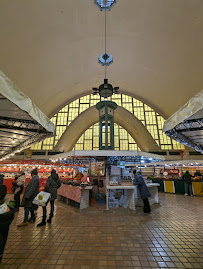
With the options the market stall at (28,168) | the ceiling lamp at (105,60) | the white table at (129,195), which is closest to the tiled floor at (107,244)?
the white table at (129,195)

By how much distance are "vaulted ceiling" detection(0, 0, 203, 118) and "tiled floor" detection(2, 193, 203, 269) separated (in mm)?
12579

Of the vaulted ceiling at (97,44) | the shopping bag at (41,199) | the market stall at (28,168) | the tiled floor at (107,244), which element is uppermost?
the vaulted ceiling at (97,44)

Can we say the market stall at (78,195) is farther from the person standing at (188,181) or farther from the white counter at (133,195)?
the person standing at (188,181)

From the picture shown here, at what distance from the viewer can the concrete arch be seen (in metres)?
22.1

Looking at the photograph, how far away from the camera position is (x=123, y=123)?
78.6ft

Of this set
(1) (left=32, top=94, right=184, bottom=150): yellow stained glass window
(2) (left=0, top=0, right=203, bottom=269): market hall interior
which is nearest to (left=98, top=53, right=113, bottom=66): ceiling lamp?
(2) (left=0, top=0, right=203, bottom=269): market hall interior

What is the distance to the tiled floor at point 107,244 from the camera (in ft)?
6.85

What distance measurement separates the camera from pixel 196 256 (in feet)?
7.37

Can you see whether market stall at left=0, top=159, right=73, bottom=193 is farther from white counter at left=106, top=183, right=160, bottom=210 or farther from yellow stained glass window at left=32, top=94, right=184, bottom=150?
yellow stained glass window at left=32, top=94, right=184, bottom=150

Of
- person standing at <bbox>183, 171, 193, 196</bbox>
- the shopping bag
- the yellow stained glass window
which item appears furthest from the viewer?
the yellow stained glass window

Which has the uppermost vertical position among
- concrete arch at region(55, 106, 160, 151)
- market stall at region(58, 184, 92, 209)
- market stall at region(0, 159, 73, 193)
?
concrete arch at region(55, 106, 160, 151)

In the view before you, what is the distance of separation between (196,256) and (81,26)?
1509cm

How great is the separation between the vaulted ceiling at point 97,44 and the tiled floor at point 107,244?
12.6m

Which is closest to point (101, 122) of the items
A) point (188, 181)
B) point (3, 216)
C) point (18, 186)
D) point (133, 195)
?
point (133, 195)
